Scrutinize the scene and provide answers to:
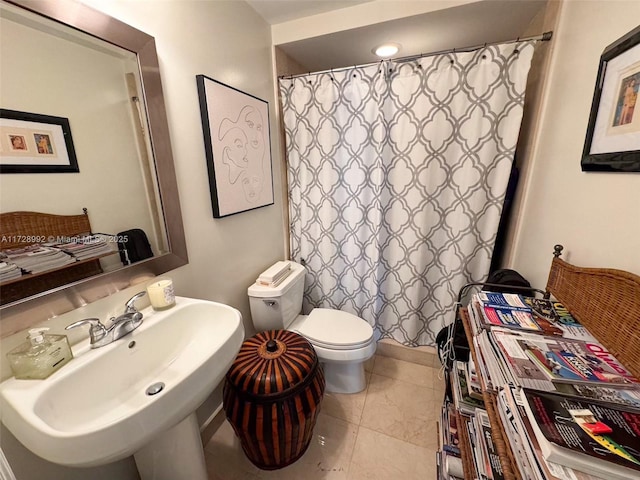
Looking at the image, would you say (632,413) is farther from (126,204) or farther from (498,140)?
(126,204)

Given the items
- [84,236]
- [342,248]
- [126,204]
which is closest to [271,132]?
[342,248]

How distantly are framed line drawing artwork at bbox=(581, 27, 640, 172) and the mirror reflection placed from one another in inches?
58.8

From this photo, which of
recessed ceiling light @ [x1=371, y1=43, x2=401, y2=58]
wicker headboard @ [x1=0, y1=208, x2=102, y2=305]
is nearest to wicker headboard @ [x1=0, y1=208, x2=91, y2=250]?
wicker headboard @ [x1=0, y1=208, x2=102, y2=305]

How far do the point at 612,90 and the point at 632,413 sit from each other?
88cm

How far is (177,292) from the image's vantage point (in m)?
1.14

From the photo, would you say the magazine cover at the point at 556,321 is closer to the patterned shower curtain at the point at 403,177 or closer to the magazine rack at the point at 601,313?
the magazine rack at the point at 601,313

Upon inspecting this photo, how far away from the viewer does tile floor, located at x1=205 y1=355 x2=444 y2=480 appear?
1.24 metres

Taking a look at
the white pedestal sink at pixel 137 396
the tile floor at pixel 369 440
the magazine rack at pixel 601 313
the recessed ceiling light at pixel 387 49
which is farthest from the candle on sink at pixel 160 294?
the recessed ceiling light at pixel 387 49

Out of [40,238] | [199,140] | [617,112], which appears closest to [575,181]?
[617,112]

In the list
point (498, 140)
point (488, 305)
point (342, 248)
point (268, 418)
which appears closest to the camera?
point (488, 305)

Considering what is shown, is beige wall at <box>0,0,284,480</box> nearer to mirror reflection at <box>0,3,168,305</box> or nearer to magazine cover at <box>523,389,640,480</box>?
mirror reflection at <box>0,3,168,305</box>

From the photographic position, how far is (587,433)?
479mm

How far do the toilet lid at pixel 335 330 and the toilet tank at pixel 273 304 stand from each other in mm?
122

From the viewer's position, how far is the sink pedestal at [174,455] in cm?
93
